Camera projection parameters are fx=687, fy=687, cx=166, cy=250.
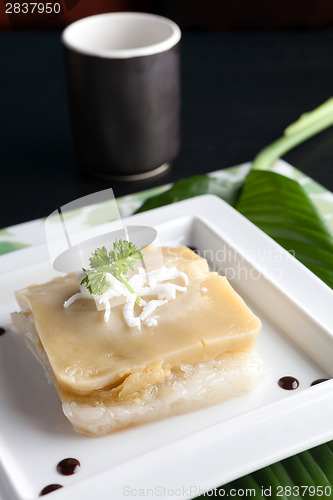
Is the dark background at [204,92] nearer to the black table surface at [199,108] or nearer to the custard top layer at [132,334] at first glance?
the black table surface at [199,108]

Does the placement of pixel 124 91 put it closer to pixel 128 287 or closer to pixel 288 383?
pixel 128 287

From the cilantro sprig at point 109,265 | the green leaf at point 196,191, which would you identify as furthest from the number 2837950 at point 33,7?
the cilantro sprig at point 109,265

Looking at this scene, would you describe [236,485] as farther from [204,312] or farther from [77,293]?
[77,293]

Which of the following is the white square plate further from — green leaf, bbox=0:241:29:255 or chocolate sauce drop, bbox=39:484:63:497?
green leaf, bbox=0:241:29:255

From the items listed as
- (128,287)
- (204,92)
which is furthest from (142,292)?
(204,92)

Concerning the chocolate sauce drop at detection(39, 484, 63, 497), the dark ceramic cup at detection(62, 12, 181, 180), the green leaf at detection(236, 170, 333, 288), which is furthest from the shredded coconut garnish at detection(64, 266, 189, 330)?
the dark ceramic cup at detection(62, 12, 181, 180)

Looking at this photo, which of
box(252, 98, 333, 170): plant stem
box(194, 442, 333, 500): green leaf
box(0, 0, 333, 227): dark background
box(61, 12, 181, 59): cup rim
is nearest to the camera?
box(194, 442, 333, 500): green leaf

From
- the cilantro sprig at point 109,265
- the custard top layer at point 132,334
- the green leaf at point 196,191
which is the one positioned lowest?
the green leaf at point 196,191
